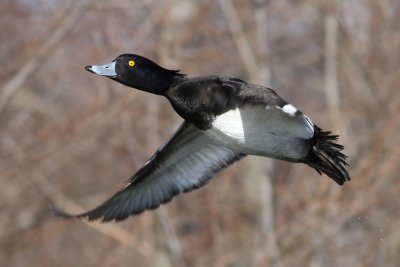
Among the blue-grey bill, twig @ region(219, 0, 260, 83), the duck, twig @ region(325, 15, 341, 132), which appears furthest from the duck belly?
twig @ region(219, 0, 260, 83)

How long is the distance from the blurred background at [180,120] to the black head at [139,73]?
151 inches

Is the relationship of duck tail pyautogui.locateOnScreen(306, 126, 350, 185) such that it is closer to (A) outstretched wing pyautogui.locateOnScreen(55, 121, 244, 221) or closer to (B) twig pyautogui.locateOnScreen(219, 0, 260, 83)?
(A) outstretched wing pyautogui.locateOnScreen(55, 121, 244, 221)

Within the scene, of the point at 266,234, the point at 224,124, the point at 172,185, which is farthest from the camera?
the point at 266,234

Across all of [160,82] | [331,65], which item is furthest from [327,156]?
[331,65]

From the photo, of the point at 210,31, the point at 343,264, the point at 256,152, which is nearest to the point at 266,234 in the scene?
the point at 343,264

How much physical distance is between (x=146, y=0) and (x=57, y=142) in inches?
73.0

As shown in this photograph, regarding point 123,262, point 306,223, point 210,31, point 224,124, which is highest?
point 210,31

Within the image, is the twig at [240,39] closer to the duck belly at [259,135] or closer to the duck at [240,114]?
the duck at [240,114]

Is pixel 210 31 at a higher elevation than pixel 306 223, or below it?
higher

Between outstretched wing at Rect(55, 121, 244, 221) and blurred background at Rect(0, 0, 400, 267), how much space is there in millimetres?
2609

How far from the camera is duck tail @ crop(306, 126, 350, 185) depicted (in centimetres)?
627

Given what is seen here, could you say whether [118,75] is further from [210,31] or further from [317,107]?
[317,107]

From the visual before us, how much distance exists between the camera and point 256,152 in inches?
247

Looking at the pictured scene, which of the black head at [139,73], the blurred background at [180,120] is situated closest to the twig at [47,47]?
the blurred background at [180,120]
